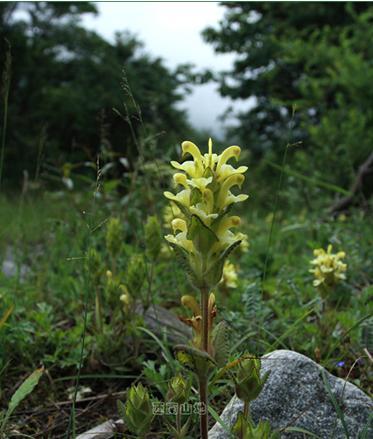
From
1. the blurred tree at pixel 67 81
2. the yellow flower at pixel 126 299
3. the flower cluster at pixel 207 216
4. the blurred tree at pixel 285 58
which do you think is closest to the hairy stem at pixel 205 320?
the flower cluster at pixel 207 216

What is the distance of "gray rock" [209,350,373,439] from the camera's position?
52.6 inches

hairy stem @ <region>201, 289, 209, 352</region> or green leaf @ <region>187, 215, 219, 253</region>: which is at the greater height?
green leaf @ <region>187, 215, 219, 253</region>

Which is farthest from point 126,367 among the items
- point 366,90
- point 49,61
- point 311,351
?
point 49,61

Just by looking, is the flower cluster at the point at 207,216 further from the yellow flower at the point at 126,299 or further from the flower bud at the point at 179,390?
the yellow flower at the point at 126,299

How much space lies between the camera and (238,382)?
3.58ft

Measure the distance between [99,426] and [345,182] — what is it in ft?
16.9

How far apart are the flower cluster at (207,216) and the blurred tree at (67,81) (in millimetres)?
15942

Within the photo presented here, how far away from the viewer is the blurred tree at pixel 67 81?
56.7 ft

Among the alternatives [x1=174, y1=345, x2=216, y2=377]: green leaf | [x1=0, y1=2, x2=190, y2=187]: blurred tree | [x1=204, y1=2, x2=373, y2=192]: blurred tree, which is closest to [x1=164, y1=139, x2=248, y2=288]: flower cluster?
[x1=174, y1=345, x2=216, y2=377]: green leaf

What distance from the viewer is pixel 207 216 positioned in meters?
1.03

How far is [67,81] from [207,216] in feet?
64.1

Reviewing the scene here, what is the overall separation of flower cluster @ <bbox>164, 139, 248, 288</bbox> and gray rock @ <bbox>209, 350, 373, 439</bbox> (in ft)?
1.34

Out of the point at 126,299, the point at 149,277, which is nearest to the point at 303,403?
the point at 126,299

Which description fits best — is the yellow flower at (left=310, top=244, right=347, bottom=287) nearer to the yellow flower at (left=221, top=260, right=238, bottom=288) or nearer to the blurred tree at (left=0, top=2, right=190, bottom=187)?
the yellow flower at (left=221, top=260, right=238, bottom=288)
